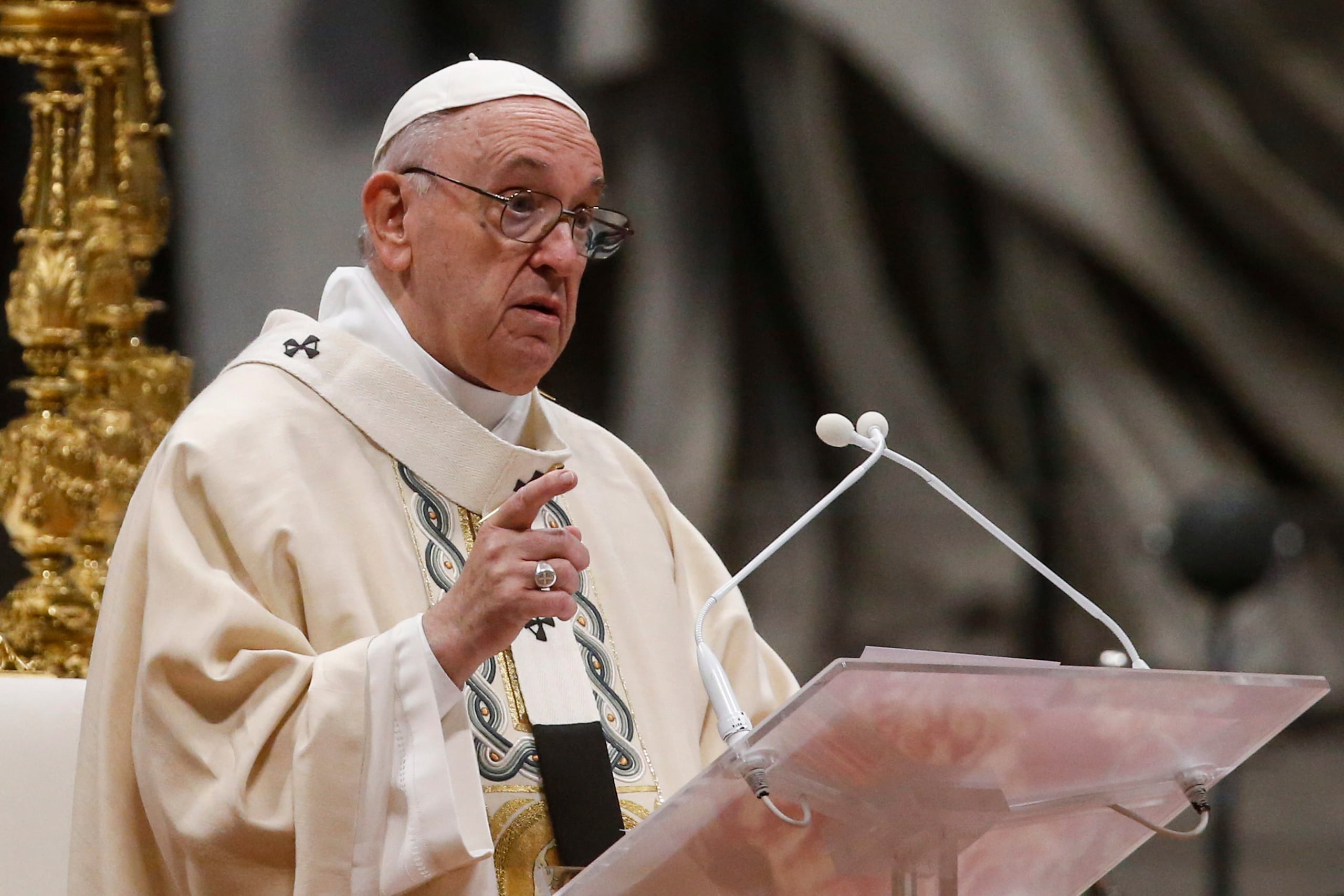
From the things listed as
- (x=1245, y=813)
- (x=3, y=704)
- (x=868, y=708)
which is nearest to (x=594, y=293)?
(x=1245, y=813)

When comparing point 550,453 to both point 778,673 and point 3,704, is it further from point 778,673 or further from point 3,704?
point 3,704

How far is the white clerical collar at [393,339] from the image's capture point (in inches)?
113

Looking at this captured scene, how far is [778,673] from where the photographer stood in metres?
3.17

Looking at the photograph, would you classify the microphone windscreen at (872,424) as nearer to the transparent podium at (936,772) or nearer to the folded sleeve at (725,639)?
the transparent podium at (936,772)

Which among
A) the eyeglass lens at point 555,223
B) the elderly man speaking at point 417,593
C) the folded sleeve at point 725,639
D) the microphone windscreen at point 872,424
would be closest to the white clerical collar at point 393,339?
the elderly man speaking at point 417,593

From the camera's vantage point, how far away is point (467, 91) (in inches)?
115

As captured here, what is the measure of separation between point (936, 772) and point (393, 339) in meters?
1.35

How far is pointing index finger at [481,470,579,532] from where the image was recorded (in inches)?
84.3

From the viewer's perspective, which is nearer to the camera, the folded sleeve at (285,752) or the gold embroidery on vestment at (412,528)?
the folded sleeve at (285,752)

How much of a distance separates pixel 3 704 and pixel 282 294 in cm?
Answer: 318

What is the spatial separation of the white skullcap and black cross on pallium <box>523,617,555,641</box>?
80cm

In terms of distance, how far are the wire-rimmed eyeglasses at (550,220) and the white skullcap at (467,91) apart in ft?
0.39

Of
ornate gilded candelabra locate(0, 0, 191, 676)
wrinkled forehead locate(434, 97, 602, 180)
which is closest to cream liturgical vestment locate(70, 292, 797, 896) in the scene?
wrinkled forehead locate(434, 97, 602, 180)

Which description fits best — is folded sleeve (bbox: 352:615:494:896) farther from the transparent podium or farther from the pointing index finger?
the transparent podium
